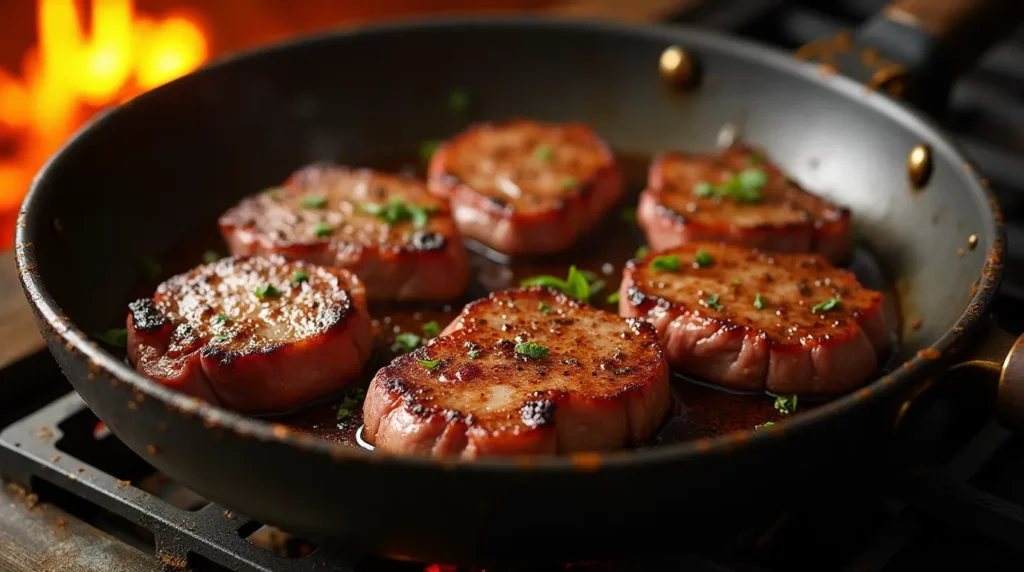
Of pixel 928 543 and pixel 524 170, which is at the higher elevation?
pixel 524 170

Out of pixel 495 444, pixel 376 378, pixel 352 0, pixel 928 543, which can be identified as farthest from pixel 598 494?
pixel 352 0

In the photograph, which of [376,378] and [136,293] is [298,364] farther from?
[136,293]

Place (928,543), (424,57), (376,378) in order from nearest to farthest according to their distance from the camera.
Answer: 1. (376,378)
2. (928,543)
3. (424,57)

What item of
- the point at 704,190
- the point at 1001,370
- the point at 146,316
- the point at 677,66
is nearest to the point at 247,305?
the point at 146,316

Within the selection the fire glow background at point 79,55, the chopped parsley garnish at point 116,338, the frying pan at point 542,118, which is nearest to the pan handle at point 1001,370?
the frying pan at point 542,118

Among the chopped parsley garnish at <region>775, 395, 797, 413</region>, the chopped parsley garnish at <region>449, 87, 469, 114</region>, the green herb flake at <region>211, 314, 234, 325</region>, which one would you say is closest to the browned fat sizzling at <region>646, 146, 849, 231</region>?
the chopped parsley garnish at <region>775, 395, 797, 413</region>

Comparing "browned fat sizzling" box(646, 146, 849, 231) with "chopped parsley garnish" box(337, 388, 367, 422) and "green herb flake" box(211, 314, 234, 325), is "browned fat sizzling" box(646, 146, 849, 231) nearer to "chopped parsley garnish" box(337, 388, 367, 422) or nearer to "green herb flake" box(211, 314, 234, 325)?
"chopped parsley garnish" box(337, 388, 367, 422)
